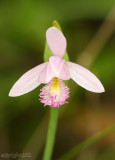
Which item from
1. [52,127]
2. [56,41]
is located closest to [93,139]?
[52,127]

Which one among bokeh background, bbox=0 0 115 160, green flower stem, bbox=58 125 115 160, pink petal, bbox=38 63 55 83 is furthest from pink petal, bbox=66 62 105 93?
bokeh background, bbox=0 0 115 160

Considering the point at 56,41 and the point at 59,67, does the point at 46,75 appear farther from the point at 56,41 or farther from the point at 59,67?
the point at 56,41

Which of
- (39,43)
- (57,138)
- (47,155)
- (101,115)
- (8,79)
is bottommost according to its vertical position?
(47,155)

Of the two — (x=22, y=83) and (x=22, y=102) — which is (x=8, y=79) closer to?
(x=22, y=102)

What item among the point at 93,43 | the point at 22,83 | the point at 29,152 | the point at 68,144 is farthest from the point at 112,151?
the point at 22,83

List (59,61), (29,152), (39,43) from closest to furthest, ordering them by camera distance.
Answer: (59,61), (29,152), (39,43)

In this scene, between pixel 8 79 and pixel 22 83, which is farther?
pixel 8 79

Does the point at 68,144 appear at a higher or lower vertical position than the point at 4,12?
lower
